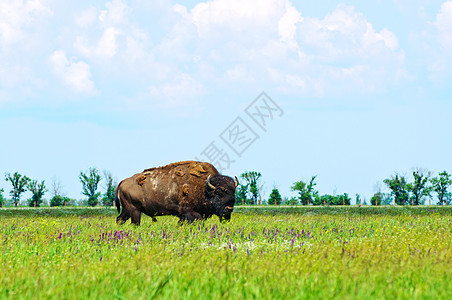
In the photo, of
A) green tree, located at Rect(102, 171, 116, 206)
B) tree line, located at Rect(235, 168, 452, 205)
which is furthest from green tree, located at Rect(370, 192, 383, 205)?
green tree, located at Rect(102, 171, 116, 206)

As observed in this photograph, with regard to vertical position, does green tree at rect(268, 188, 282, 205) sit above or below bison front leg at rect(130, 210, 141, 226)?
above

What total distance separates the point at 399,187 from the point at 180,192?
193ft

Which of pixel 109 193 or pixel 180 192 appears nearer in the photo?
pixel 180 192

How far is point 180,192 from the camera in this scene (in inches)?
561

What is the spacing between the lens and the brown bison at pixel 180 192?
13844 millimetres

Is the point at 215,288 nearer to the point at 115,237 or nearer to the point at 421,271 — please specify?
the point at 421,271

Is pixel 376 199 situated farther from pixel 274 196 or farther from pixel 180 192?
pixel 180 192

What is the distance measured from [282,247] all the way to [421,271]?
291cm

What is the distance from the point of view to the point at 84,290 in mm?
5305

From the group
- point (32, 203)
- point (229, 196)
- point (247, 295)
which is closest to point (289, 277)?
point (247, 295)

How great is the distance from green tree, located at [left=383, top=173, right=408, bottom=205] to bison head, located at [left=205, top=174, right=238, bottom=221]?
57.4 meters

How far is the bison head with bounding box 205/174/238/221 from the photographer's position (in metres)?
13.8

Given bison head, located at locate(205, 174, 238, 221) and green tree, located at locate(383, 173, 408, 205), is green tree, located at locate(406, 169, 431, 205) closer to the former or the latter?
green tree, located at locate(383, 173, 408, 205)

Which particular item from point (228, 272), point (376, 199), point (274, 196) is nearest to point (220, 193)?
point (228, 272)
